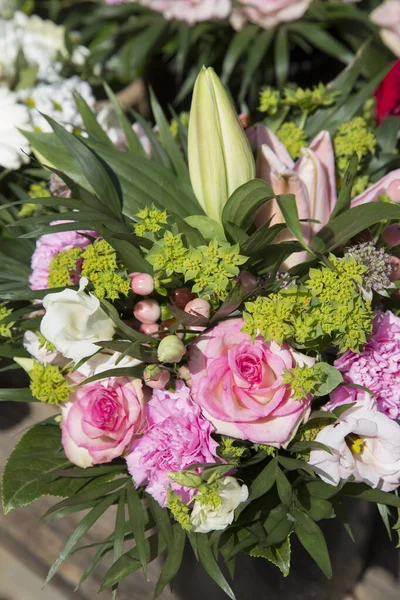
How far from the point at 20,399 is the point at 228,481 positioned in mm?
174

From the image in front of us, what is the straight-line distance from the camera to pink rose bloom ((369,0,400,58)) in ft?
2.56

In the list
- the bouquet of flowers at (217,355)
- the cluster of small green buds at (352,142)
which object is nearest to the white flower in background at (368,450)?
the bouquet of flowers at (217,355)

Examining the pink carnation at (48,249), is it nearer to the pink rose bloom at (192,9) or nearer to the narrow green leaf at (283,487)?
the narrow green leaf at (283,487)

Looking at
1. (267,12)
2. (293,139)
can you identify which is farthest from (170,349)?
(267,12)

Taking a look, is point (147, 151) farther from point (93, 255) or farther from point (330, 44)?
point (330, 44)

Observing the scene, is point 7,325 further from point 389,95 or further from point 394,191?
point 389,95

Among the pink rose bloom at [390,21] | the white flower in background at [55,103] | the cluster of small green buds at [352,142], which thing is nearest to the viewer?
the cluster of small green buds at [352,142]

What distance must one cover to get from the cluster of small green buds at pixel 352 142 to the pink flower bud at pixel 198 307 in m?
0.19

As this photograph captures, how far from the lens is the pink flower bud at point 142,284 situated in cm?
40

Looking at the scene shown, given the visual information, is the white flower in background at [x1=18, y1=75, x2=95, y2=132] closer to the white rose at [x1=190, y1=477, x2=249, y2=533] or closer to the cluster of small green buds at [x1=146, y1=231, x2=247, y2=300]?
the cluster of small green buds at [x1=146, y1=231, x2=247, y2=300]

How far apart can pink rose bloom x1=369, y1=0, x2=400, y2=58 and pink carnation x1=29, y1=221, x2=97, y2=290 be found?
21.3 inches

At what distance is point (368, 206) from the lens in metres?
0.39

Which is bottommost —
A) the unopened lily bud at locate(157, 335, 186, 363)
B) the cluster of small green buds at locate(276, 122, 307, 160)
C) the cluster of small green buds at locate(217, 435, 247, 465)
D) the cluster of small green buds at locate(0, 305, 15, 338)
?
the cluster of small green buds at locate(217, 435, 247, 465)

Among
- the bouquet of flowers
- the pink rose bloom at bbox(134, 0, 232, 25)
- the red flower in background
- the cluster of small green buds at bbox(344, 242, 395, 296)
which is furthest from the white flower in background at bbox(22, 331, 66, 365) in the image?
the pink rose bloom at bbox(134, 0, 232, 25)
